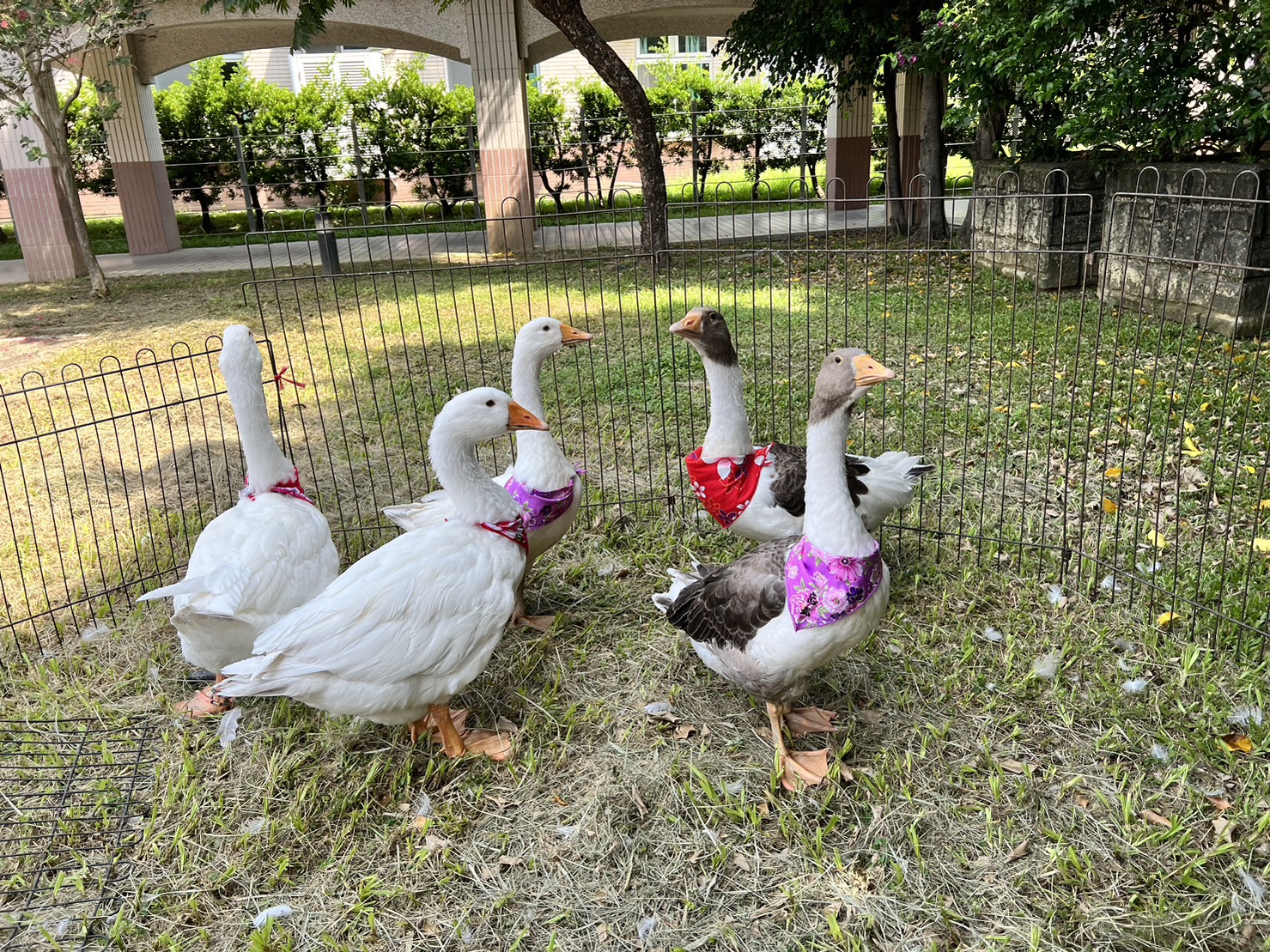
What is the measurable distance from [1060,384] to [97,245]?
19.2 metres

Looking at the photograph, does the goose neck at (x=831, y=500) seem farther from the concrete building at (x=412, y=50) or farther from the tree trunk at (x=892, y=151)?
the tree trunk at (x=892, y=151)

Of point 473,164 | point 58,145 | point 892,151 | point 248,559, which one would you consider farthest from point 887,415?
point 58,145

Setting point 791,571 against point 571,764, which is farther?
point 571,764

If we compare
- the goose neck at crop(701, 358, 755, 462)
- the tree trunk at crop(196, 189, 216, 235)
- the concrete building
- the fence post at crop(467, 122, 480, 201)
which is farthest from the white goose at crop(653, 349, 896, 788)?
the tree trunk at crop(196, 189, 216, 235)

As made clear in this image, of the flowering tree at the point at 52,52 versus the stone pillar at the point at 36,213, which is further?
the stone pillar at the point at 36,213

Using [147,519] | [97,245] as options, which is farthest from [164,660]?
[97,245]

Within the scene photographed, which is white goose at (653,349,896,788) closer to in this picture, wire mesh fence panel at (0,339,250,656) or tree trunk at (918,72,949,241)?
wire mesh fence panel at (0,339,250,656)

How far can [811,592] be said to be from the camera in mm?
2979

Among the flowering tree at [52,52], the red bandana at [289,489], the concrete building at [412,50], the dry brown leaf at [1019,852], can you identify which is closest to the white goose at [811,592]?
the dry brown leaf at [1019,852]

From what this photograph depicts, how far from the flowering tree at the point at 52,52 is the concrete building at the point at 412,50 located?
49.0 inches

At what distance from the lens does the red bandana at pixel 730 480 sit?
420 centimetres

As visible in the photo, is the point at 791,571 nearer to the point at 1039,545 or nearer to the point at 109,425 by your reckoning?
the point at 1039,545

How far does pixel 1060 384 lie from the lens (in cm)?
680

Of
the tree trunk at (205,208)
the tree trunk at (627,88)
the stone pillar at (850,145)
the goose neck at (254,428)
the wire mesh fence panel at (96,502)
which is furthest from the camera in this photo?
the tree trunk at (205,208)
